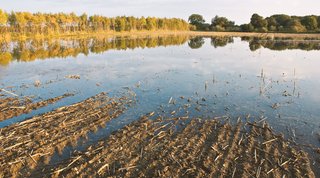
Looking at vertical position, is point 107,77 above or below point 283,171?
above

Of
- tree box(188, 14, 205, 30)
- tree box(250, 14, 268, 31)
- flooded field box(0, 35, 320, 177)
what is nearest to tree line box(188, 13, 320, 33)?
tree box(250, 14, 268, 31)

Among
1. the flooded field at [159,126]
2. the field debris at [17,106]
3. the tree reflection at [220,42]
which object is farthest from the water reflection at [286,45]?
the field debris at [17,106]

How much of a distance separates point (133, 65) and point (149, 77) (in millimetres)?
7381

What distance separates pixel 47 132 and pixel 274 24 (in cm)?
12320

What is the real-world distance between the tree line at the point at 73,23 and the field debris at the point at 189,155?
75926mm

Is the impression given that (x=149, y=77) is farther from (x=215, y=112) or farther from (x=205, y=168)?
(x=205, y=168)

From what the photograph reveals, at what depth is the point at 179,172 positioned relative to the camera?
7.94 meters

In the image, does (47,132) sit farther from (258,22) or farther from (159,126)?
(258,22)

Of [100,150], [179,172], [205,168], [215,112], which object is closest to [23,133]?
[100,150]

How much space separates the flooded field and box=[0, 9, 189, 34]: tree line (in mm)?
68168

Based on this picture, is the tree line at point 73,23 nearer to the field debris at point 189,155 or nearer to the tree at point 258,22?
the tree at point 258,22

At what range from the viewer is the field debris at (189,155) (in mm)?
7949

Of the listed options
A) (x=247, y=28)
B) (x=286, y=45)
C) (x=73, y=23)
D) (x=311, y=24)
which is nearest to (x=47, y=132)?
(x=286, y=45)

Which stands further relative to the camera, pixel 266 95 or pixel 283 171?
pixel 266 95
